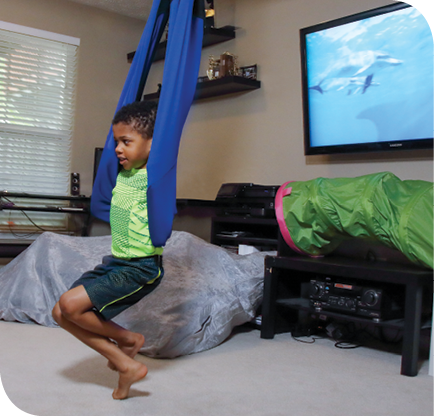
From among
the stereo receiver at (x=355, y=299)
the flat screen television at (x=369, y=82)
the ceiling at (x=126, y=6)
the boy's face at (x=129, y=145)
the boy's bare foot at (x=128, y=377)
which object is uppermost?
the ceiling at (x=126, y=6)

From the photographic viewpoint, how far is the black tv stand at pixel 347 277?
7.65 feet

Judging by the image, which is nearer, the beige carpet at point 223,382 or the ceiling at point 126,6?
the beige carpet at point 223,382

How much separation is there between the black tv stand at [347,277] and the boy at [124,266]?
48.4 inches

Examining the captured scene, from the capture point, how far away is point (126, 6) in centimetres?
510

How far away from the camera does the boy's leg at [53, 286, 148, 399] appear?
5.51 ft

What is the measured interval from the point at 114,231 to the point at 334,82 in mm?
2160

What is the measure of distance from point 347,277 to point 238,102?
6.94 ft

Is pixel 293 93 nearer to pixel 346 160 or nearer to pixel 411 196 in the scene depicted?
pixel 346 160

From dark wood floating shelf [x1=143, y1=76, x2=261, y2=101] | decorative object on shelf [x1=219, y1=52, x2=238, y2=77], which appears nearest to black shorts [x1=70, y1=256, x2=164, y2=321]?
dark wood floating shelf [x1=143, y1=76, x2=261, y2=101]

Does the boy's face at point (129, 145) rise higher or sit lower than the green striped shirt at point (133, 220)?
higher

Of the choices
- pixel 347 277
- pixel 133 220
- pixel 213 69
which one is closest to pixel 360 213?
pixel 347 277

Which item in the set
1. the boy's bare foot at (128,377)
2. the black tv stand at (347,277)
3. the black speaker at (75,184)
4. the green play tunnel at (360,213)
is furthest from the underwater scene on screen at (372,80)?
the black speaker at (75,184)

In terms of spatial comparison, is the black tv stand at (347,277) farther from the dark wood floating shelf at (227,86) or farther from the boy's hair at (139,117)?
the dark wood floating shelf at (227,86)

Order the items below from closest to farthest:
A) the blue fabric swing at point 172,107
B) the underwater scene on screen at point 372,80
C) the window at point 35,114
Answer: the blue fabric swing at point 172,107
the underwater scene on screen at point 372,80
the window at point 35,114
